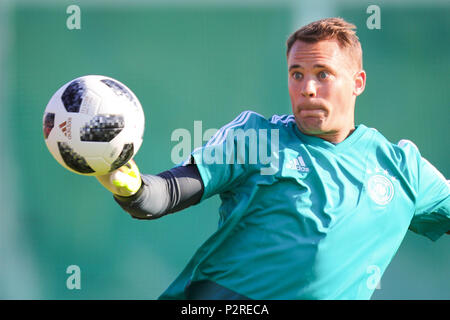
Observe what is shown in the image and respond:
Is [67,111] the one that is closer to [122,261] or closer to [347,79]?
[347,79]

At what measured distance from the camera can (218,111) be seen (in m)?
5.43

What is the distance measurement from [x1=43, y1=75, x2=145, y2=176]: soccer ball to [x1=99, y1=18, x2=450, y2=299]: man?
0.24m

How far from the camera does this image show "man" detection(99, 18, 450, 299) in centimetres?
289

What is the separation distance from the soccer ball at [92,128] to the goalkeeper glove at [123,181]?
Result: 31mm

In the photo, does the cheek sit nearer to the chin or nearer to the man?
the man

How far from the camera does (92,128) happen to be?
8.18ft

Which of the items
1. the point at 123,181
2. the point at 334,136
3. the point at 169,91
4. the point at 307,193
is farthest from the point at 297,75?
the point at 169,91

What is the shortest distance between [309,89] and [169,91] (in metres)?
2.55

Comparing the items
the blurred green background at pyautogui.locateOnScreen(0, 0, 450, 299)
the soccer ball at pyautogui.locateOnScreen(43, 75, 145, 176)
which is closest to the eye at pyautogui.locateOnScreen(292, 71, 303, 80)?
the soccer ball at pyautogui.locateOnScreen(43, 75, 145, 176)

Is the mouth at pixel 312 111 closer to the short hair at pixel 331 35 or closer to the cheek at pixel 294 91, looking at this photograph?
the cheek at pixel 294 91

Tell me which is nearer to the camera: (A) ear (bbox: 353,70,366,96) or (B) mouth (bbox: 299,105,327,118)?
(B) mouth (bbox: 299,105,327,118)

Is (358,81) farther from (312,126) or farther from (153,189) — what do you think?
(153,189)

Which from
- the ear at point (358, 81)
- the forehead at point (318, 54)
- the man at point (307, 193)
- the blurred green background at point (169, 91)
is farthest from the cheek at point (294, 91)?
the blurred green background at point (169, 91)
